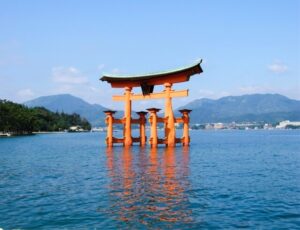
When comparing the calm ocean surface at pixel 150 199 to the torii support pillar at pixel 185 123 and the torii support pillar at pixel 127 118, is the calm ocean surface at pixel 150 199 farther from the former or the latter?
the torii support pillar at pixel 127 118

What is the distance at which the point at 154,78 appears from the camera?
176 ft

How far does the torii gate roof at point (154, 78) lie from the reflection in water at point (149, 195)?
73.0 ft

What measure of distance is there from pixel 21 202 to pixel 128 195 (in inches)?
190

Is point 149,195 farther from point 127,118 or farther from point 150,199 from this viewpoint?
point 127,118

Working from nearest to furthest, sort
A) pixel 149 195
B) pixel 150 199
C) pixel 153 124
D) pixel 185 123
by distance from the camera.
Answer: pixel 150 199 < pixel 149 195 < pixel 153 124 < pixel 185 123

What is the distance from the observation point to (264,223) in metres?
13.6

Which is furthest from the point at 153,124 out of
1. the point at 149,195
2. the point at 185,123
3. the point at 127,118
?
the point at 149,195

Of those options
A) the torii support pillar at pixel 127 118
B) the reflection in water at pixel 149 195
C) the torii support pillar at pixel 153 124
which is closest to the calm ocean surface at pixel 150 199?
the reflection in water at pixel 149 195

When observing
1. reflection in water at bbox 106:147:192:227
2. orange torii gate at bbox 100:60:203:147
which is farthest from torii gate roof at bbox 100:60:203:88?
reflection in water at bbox 106:147:192:227

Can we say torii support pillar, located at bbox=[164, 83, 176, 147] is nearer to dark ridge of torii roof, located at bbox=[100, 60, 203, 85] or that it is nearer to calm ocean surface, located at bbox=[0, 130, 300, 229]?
dark ridge of torii roof, located at bbox=[100, 60, 203, 85]

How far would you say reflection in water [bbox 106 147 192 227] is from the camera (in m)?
14.2

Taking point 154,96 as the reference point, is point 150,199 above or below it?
below

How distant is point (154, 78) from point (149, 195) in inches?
1432

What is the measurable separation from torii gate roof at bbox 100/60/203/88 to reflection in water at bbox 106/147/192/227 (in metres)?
22.3
